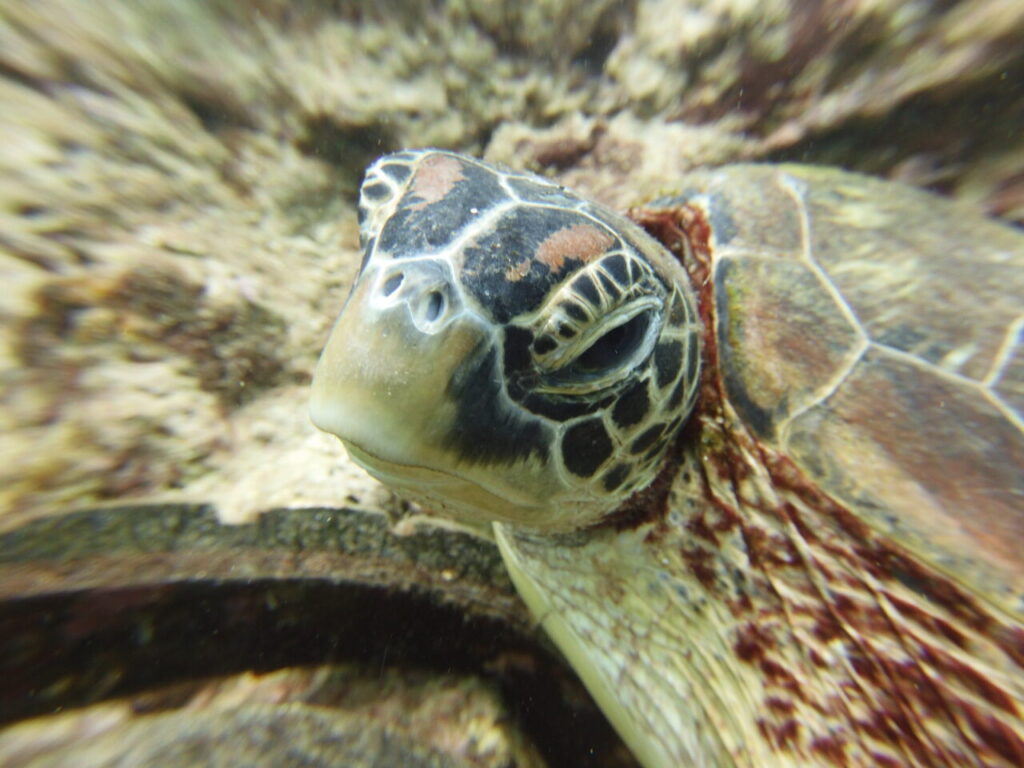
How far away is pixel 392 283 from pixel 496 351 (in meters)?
0.22

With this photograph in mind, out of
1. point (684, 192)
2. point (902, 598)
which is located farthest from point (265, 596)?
point (684, 192)

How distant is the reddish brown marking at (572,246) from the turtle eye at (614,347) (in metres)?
0.15

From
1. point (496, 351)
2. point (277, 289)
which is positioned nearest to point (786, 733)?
point (496, 351)

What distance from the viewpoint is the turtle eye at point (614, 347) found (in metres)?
0.83

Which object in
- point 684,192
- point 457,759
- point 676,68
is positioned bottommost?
point 457,759

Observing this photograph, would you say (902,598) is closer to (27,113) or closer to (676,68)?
(676,68)

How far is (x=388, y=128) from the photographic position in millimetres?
1598

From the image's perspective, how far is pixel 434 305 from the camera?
743 millimetres

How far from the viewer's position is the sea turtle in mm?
760

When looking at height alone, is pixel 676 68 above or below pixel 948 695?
above

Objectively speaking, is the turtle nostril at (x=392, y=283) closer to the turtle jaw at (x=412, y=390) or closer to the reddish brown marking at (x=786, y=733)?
the turtle jaw at (x=412, y=390)

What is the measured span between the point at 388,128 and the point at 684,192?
3.46 ft

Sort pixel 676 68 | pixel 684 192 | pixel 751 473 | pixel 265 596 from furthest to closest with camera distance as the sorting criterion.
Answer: pixel 676 68
pixel 684 192
pixel 751 473
pixel 265 596

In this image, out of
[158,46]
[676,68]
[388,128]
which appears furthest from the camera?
[388,128]
